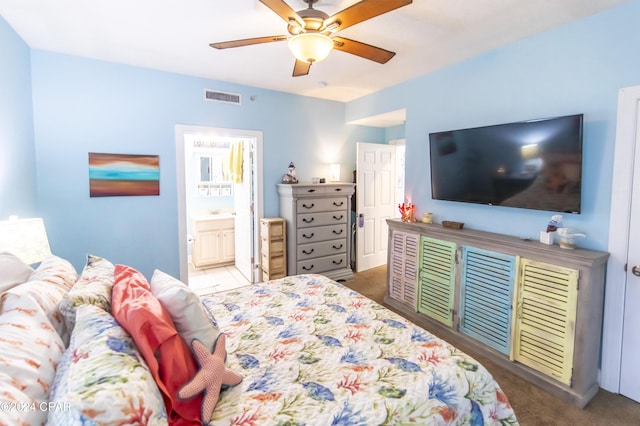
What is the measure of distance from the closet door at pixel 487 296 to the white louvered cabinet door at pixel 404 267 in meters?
0.55

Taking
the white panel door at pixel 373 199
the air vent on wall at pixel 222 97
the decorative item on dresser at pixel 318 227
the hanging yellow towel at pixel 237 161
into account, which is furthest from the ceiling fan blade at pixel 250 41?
the white panel door at pixel 373 199

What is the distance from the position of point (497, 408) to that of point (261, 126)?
374 cm

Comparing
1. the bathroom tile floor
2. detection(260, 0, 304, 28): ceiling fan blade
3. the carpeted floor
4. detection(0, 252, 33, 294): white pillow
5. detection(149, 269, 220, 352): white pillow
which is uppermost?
detection(260, 0, 304, 28): ceiling fan blade

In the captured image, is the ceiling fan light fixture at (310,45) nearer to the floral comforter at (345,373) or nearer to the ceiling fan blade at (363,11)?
the ceiling fan blade at (363,11)

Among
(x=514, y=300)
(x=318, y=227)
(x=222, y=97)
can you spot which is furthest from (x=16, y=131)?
(x=514, y=300)

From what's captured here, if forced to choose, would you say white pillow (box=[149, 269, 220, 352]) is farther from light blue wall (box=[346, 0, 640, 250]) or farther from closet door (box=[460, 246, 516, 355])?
light blue wall (box=[346, 0, 640, 250])

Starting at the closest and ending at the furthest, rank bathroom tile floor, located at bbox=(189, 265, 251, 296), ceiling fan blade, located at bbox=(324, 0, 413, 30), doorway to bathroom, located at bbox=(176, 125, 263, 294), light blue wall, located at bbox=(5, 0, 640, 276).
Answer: ceiling fan blade, located at bbox=(324, 0, 413, 30), light blue wall, located at bbox=(5, 0, 640, 276), doorway to bathroom, located at bbox=(176, 125, 263, 294), bathroom tile floor, located at bbox=(189, 265, 251, 296)

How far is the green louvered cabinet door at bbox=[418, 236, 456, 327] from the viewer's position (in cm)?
291

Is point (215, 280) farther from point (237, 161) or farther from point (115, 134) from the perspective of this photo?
point (115, 134)

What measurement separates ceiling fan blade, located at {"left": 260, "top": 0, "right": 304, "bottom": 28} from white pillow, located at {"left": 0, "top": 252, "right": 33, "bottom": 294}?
5.66 ft

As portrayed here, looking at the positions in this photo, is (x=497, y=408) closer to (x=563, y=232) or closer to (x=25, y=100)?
(x=563, y=232)

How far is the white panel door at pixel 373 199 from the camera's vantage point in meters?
4.73

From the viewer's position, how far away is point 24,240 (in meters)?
1.74

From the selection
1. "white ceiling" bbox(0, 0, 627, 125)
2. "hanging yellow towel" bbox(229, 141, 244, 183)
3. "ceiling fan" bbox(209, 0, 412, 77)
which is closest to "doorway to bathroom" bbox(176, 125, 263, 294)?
"hanging yellow towel" bbox(229, 141, 244, 183)
